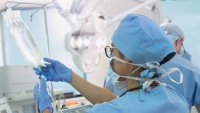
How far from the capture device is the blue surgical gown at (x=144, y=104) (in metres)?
1.17

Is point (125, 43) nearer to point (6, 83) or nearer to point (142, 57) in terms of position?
point (142, 57)

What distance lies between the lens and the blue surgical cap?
4.04 ft

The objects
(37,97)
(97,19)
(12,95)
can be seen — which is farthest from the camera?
(97,19)

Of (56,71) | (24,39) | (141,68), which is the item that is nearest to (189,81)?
(141,68)

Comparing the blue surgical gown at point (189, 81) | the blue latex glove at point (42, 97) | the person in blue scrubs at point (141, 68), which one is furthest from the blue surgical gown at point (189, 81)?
the blue latex glove at point (42, 97)

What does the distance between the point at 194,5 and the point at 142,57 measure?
2.62 metres

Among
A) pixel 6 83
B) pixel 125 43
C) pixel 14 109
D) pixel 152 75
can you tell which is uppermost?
pixel 125 43

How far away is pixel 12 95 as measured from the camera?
1805mm

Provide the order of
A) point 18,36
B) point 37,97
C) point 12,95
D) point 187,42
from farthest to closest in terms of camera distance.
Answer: point 187,42 < point 12,95 < point 18,36 < point 37,97

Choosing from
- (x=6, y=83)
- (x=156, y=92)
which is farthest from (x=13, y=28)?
(x=156, y=92)

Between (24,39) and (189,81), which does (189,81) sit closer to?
(189,81)

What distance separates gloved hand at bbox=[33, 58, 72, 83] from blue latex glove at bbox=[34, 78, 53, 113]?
0.04 meters

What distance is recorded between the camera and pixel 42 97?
140cm

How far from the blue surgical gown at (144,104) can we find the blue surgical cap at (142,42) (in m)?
0.12
